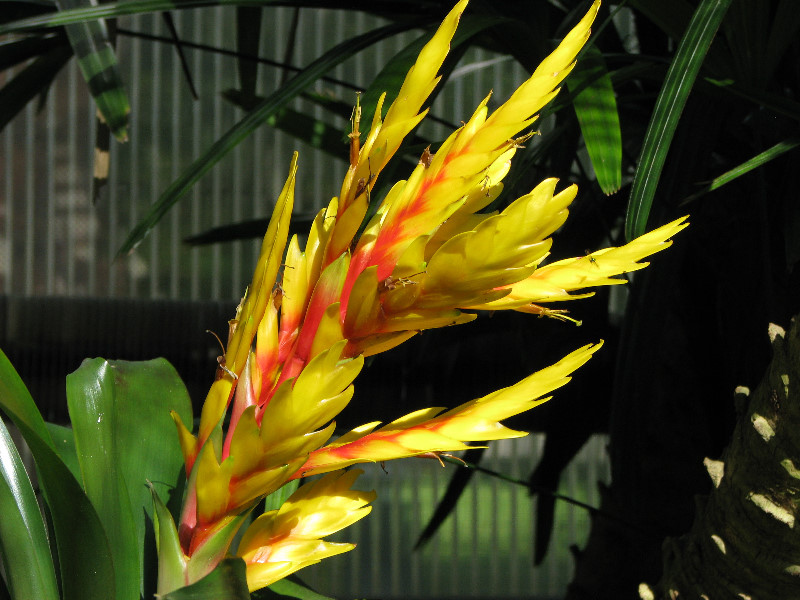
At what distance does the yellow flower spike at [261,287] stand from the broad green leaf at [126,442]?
3.2 inches

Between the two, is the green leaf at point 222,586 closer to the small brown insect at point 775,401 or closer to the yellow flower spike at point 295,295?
the yellow flower spike at point 295,295

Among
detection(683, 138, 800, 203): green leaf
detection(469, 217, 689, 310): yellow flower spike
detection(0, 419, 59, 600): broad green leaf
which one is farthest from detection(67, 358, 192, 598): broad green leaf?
detection(683, 138, 800, 203): green leaf

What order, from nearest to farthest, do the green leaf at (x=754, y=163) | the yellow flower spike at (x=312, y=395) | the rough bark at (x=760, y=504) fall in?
the yellow flower spike at (x=312, y=395) < the rough bark at (x=760, y=504) < the green leaf at (x=754, y=163)

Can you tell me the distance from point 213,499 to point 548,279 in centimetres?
8

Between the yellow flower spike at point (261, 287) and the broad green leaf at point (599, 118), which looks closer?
the yellow flower spike at point (261, 287)

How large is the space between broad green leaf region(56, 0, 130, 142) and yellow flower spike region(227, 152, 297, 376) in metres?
0.30

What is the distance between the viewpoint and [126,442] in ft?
0.87

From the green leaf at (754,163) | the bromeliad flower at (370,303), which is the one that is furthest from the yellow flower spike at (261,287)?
the green leaf at (754,163)

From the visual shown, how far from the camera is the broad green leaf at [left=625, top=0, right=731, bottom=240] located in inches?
11.3

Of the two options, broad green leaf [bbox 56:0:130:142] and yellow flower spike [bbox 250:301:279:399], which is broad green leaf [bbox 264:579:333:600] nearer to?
yellow flower spike [bbox 250:301:279:399]

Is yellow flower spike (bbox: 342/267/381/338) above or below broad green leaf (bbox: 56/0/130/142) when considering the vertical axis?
below

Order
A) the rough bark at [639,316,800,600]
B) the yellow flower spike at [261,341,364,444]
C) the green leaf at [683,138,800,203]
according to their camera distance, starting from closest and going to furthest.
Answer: the yellow flower spike at [261,341,364,444] → the rough bark at [639,316,800,600] → the green leaf at [683,138,800,203]

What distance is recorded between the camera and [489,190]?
0.50 feet

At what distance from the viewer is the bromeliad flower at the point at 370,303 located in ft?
0.43
